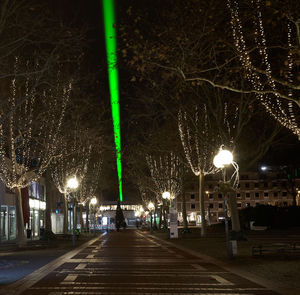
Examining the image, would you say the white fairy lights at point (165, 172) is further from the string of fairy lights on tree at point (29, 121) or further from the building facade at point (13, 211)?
the string of fairy lights on tree at point (29, 121)

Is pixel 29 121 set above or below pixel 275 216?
above

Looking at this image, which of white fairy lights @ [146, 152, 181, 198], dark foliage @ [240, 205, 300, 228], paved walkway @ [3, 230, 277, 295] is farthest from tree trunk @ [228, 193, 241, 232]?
dark foliage @ [240, 205, 300, 228]

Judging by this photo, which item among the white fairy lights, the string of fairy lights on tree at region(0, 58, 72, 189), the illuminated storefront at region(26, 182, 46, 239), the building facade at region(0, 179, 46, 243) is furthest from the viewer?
the white fairy lights

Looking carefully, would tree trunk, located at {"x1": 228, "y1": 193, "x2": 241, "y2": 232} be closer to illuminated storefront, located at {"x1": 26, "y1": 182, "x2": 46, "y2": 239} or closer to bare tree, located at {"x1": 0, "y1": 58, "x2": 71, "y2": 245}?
bare tree, located at {"x1": 0, "y1": 58, "x2": 71, "y2": 245}

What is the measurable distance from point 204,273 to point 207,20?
8.93 metres

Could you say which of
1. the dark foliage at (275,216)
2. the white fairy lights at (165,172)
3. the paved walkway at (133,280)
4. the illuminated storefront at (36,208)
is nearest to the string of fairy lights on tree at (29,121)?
the paved walkway at (133,280)

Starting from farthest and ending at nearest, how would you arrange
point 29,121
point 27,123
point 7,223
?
point 7,223, point 29,121, point 27,123

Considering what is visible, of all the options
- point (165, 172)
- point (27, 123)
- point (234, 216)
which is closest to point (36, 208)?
point (165, 172)

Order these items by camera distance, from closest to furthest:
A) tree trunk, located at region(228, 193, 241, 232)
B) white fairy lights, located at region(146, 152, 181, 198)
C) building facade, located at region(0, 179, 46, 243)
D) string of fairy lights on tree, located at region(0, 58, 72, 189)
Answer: string of fairy lights on tree, located at region(0, 58, 72, 189) < tree trunk, located at region(228, 193, 241, 232) < building facade, located at region(0, 179, 46, 243) < white fairy lights, located at region(146, 152, 181, 198)

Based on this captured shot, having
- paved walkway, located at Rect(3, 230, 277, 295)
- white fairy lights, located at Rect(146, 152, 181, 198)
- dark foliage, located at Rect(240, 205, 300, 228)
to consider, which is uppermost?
white fairy lights, located at Rect(146, 152, 181, 198)

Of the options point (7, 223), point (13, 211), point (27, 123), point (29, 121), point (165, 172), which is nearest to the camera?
point (27, 123)

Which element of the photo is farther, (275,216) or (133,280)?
(275,216)

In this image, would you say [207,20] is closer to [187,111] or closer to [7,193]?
[187,111]

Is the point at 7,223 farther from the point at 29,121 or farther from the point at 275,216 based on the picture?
the point at 275,216
